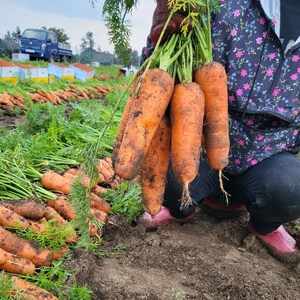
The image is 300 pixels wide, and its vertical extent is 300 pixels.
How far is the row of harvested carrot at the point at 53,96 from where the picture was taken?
5544 mm

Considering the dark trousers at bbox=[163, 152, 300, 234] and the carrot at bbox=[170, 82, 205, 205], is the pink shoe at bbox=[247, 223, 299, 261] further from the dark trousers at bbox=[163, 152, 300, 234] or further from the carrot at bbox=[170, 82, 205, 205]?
the carrot at bbox=[170, 82, 205, 205]

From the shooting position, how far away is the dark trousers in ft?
6.83

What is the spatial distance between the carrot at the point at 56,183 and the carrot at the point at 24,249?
62 cm

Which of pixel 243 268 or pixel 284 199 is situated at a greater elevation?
pixel 284 199

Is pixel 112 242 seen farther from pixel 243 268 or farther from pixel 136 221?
pixel 243 268

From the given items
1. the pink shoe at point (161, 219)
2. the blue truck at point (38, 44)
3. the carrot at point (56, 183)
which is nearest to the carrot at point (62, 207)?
the carrot at point (56, 183)

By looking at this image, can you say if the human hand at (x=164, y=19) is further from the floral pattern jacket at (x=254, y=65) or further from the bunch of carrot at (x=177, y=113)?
the floral pattern jacket at (x=254, y=65)

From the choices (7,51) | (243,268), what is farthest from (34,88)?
(7,51)

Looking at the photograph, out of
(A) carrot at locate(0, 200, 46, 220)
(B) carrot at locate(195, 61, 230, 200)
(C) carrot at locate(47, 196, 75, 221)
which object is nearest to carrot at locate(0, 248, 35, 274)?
(A) carrot at locate(0, 200, 46, 220)

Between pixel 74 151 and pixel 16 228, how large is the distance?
1158 mm

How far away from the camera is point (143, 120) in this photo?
1.48m

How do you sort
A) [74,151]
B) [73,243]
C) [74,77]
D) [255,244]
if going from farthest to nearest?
1. [74,77]
2. [74,151]
3. [255,244]
4. [73,243]

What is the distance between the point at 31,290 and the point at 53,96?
5803 mm

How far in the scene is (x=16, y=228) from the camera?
1.92 meters
